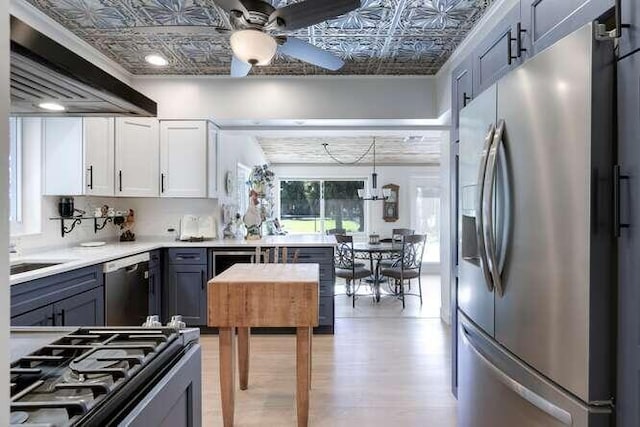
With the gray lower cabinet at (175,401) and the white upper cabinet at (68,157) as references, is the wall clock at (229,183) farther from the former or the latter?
the gray lower cabinet at (175,401)

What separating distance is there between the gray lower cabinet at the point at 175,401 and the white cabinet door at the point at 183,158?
138 inches

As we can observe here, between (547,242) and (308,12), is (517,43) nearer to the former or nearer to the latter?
(547,242)

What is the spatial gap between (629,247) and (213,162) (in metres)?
4.06

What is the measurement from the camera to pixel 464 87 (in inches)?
92.6

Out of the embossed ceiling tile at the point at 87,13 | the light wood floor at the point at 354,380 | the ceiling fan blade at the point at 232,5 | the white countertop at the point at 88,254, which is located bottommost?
the light wood floor at the point at 354,380

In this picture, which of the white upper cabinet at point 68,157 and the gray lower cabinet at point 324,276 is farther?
the gray lower cabinet at point 324,276

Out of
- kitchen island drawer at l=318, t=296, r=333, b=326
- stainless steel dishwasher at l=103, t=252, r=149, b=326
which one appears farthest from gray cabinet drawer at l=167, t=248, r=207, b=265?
kitchen island drawer at l=318, t=296, r=333, b=326

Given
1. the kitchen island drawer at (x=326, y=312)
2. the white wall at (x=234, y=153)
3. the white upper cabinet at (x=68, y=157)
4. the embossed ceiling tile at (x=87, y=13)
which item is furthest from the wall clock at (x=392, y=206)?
the embossed ceiling tile at (x=87, y=13)

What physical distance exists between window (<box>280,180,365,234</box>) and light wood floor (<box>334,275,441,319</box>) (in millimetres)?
2329

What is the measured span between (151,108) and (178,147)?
3.25 m

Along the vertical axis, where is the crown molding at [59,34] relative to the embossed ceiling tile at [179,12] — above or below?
below

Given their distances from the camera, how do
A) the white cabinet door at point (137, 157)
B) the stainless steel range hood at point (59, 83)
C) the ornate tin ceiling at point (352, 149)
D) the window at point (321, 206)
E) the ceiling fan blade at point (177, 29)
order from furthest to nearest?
the window at point (321, 206) < the ornate tin ceiling at point (352, 149) < the white cabinet door at point (137, 157) < the ceiling fan blade at point (177, 29) < the stainless steel range hood at point (59, 83)

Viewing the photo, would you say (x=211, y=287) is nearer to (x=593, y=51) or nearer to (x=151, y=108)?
(x=151, y=108)

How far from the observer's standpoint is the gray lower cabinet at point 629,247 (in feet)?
3.30
